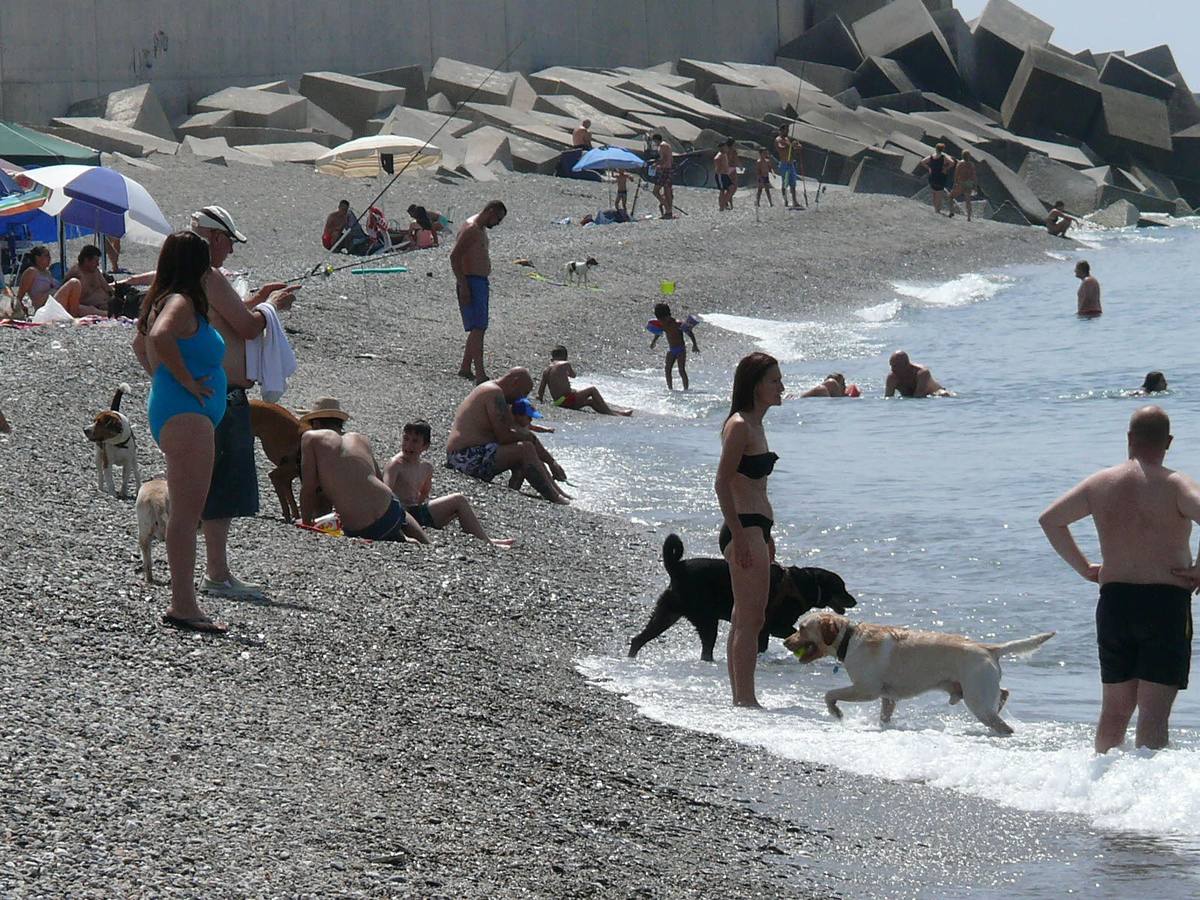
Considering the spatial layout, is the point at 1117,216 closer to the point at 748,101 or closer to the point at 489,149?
the point at 748,101

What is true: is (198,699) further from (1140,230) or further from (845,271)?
(1140,230)

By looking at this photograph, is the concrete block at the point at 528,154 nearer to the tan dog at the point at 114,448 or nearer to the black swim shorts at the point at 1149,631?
the tan dog at the point at 114,448

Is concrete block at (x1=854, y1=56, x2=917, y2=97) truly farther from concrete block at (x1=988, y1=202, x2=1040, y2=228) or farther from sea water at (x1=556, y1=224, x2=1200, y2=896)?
sea water at (x1=556, y1=224, x2=1200, y2=896)

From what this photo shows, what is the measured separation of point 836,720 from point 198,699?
2796 mm

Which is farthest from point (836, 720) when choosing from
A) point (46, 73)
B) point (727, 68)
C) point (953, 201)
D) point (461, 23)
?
point (727, 68)

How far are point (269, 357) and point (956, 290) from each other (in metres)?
26.0

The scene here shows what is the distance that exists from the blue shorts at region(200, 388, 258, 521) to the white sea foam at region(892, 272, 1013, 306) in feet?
79.7

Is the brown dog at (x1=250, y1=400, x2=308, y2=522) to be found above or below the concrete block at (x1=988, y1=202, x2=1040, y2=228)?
below

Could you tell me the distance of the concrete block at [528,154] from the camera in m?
36.2

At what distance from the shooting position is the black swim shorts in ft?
20.4

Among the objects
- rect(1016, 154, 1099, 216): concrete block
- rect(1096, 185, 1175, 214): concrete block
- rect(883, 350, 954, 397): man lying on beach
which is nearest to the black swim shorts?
rect(883, 350, 954, 397): man lying on beach

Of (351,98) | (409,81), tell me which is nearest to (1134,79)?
(409,81)

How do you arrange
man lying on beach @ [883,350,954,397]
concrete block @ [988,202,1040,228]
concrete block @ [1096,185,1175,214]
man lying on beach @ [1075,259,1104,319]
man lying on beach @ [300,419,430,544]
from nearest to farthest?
1. man lying on beach @ [300,419,430,544]
2. man lying on beach @ [883,350,954,397]
3. man lying on beach @ [1075,259,1104,319]
4. concrete block @ [988,202,1040,228]
5. concrete block @ [1096,185,1175,214]

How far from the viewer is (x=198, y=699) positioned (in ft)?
20.3
